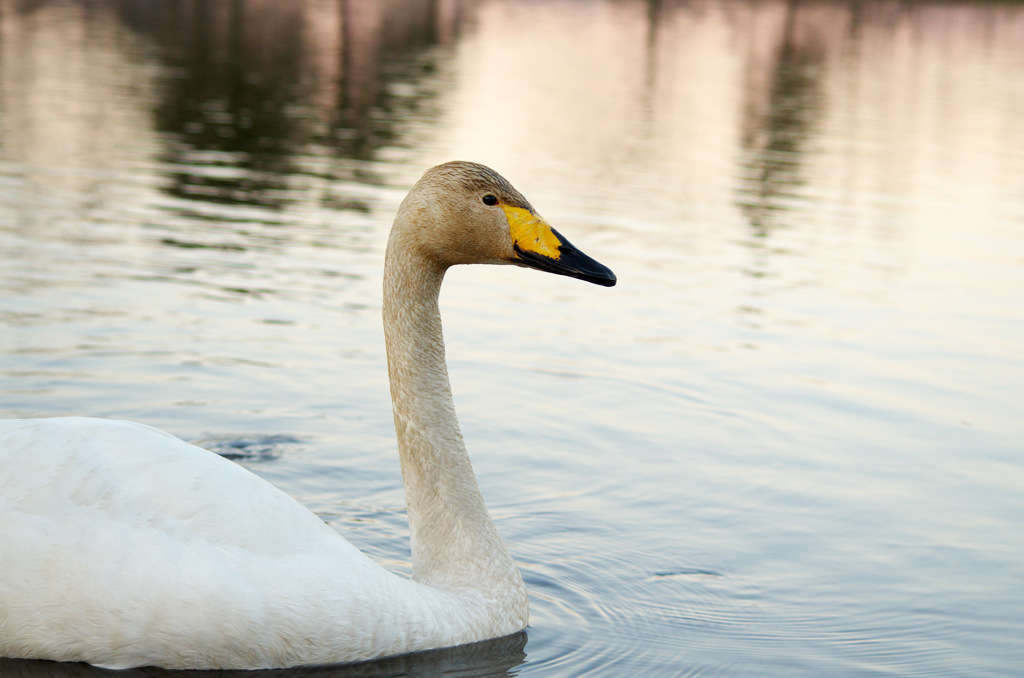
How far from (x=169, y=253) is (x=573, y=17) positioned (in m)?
68.9

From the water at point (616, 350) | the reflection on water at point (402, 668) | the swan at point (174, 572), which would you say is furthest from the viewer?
the water at point (616, 350)

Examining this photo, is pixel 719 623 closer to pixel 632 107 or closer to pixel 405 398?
pixel 405 398

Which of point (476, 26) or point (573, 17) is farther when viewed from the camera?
point (573, 17)

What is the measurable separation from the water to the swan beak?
157cm

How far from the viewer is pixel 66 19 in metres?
42.9

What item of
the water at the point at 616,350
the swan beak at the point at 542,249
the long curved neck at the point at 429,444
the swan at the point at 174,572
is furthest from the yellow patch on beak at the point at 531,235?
the water at the point at 616,350

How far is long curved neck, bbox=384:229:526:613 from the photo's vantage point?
17.5 feet

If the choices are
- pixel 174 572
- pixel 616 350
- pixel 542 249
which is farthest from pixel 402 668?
pixel 616 350

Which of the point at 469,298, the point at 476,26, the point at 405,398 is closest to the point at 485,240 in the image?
the point at 405,398

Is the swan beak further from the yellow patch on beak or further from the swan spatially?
the swan

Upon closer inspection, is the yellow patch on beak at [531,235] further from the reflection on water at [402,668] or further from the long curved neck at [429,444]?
the reflection on water at [402,668]

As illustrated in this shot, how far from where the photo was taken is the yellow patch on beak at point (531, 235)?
5.36m

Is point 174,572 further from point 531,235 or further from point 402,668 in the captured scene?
point 531,235

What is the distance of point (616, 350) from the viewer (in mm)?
10211
